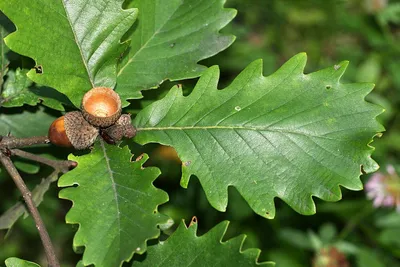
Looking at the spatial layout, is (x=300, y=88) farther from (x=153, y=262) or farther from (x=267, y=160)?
(x=153, y=262)

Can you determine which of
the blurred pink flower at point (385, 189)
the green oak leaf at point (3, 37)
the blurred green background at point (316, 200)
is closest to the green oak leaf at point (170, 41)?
the green oak leaf at point (3, 37)

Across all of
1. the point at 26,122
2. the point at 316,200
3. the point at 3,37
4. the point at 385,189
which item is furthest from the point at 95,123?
the point at 316,200

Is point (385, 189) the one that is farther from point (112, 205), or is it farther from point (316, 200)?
point (112, 205)

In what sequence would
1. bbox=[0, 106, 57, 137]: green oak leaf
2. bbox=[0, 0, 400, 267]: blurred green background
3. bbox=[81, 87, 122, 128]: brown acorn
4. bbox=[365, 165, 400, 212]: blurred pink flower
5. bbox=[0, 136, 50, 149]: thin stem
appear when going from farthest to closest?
1. bbox=[0, 0, 400, 267]: blurred green background
2. bbox=[365, 165, 400, 212]: blurred pink flower
3. bbox=[0, 106, 57, 137]: green oak leaf
4. bbox=[0, 136, 50, 149]: thin stem
5. bbox=[81, 87, 122, 128]: brown acorn

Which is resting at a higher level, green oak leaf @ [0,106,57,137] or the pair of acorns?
the pair of acorns

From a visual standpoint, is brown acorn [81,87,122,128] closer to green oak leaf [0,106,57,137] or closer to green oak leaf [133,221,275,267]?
green oak leaf [133,221,275,267]

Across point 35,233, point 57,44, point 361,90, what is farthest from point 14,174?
point 35,233

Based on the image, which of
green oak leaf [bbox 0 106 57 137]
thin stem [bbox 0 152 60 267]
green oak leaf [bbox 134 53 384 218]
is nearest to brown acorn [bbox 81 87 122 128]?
green oak leaf [bbox 134 53 384 218]

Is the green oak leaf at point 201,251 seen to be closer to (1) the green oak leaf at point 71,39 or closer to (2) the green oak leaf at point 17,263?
(2) the green oak leaf at point 17,263
